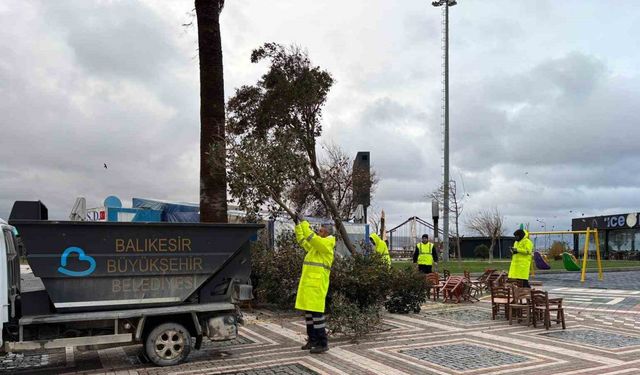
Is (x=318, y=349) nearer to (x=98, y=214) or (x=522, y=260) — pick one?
(x=522, y=260)

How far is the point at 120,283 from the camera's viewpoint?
683 cm

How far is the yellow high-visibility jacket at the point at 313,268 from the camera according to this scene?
795 centimetres

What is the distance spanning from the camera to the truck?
6.40 meters

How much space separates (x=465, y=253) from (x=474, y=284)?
3617cm

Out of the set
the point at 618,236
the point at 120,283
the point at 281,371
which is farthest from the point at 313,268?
the point at 618,236

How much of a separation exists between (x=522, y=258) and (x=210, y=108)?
24.2ft

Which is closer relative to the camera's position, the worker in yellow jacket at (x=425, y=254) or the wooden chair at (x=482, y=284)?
the wooden chair at (x=482, y=284)

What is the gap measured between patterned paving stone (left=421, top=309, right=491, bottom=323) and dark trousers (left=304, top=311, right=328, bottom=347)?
4107 mm

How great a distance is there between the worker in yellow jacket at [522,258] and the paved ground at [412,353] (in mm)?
1294

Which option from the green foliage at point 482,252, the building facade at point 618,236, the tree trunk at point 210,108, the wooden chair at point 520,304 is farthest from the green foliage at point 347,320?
the building facade at point 618,236

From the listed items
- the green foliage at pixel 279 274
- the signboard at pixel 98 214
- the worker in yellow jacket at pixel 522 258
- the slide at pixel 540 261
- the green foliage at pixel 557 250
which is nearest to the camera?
the green foliage at pixel 279 274

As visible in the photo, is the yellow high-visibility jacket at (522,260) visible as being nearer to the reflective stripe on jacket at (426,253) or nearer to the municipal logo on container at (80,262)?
the reflective stripe on jacket at (426,253)

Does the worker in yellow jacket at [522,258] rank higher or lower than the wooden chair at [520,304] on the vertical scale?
higher

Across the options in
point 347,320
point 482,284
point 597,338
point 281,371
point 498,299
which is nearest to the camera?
point 281,371
